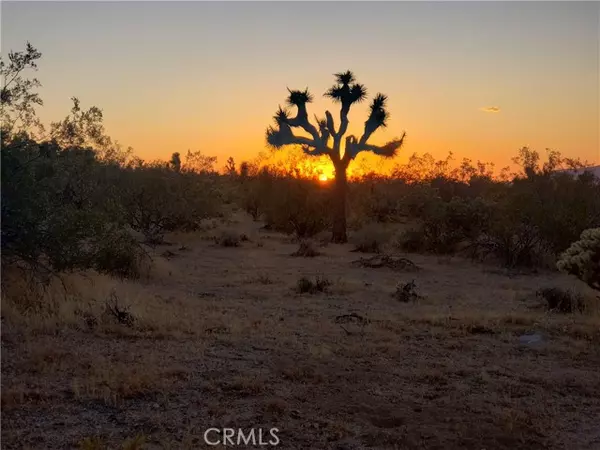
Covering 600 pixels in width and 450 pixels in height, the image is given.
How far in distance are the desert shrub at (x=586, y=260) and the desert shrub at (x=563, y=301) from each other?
61.8 inches

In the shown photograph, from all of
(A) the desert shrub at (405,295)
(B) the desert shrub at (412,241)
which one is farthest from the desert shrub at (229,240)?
(A) the desert shrub at (405,295)

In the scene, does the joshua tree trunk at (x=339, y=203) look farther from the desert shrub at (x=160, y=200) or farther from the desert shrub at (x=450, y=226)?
the desert shrub at (x=160, y=200)

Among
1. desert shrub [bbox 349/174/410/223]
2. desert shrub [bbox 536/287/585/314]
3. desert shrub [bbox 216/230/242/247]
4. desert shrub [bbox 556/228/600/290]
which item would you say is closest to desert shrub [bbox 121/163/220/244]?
desert shrub [bbox 216/230/242/247]

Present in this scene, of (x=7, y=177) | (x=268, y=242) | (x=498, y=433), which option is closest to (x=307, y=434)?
(x=498, y=433)

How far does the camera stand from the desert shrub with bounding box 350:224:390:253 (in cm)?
2288

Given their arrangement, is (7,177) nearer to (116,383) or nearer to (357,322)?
(116,383)

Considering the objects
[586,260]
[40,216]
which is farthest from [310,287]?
[40,216]

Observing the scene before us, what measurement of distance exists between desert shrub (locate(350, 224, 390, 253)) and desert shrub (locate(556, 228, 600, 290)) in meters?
12.9

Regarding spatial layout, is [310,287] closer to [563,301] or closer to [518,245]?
[563,301]

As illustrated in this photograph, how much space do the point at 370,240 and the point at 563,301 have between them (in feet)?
39.6

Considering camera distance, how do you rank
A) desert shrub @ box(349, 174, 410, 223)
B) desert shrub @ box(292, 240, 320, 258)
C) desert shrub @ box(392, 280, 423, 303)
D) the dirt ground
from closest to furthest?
the dirt ground
desert shrub @ box(392, 280, 423, 303)
desert shrub @ box(292, 240, 320, 258)
desert shrub @ box(349, 174, 410, 223)

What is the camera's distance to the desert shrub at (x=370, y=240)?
2288cm

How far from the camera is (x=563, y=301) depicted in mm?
11391

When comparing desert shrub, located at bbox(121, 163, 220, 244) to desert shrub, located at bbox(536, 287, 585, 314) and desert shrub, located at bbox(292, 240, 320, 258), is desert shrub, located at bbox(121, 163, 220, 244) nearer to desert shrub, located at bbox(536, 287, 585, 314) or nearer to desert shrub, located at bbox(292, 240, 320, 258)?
desert shrub, located at bbox(292, 240, 320, 258)
